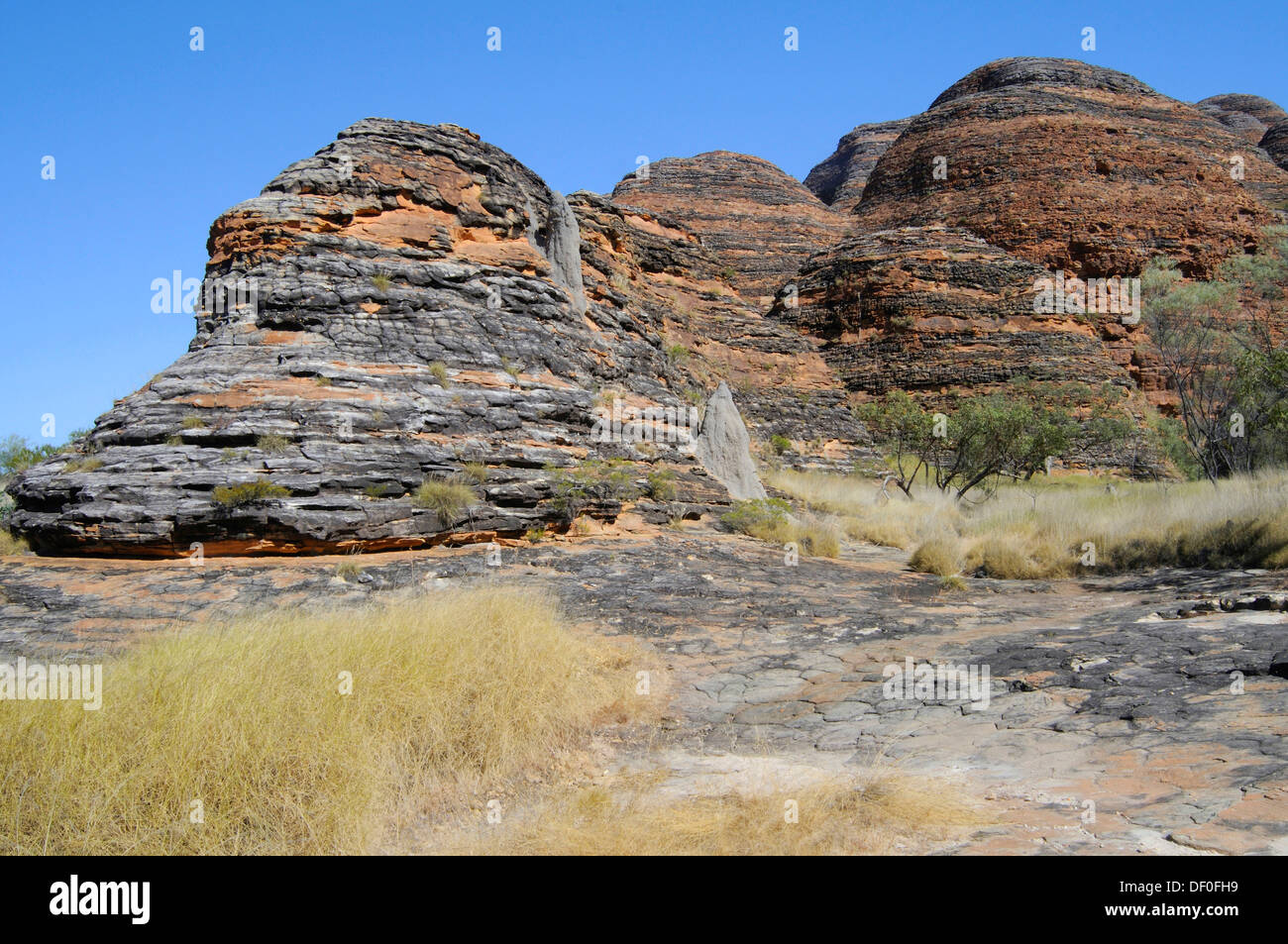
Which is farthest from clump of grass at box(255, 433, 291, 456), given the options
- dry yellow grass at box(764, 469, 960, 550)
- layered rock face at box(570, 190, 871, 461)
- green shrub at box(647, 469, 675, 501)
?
layered rock face at box(570, 190, 871, 461)

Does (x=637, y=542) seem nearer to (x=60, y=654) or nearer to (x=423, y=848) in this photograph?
(x=60, y=654)

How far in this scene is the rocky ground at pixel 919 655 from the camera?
3453mm

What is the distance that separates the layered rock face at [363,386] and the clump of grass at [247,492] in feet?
0.08

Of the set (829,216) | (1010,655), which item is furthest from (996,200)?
(1010,655)

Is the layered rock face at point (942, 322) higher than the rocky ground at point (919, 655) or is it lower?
higher

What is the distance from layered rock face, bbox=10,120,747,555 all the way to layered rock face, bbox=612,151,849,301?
33.7 meters

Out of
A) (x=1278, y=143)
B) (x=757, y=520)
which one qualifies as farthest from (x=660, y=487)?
(x=1278, y=143)

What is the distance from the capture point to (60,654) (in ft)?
17.5

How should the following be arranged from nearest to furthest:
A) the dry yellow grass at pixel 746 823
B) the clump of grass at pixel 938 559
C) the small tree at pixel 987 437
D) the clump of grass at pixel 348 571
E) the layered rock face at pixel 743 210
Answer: the dry yellow grass at pixel 746 823 < the clump of grass at pixel 348 571 < the clump of grass at pixel 938 559 < the small tree at pixel 987 437 < the layered rock face at pixel 743 210

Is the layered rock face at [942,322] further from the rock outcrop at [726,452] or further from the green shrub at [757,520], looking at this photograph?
the green shrub at [757,520]

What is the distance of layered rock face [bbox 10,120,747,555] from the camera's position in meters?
9.62

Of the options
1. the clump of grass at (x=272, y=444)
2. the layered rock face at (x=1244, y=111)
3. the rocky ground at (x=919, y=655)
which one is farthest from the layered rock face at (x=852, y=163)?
the clump of grass at (x=272, y=444)

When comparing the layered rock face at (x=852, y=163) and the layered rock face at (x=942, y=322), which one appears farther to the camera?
the layered rock face at (x=852, y=163)
